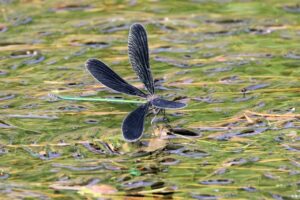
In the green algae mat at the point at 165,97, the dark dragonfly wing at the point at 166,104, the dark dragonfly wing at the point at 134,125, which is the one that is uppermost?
the dark dragonfly wing at the point at 166,104

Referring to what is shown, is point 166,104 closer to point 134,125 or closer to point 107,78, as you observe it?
point 134,125

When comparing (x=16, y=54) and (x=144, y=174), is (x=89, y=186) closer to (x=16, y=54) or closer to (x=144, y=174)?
(x=144, y=174)

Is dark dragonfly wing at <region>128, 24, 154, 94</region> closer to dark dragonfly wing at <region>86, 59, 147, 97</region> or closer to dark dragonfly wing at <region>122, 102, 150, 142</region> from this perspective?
dark dragonfly wing at <region>86, 59, 147, 97</region>

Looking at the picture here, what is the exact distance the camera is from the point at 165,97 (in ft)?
12.5

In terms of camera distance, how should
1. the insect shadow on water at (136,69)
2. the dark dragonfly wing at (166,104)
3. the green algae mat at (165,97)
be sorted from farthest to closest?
the insect shadow on water at (136,69) → the dark dragonfly wing at (166,104) → the green algae mat at (165,97)

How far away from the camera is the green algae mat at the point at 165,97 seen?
2789 mm

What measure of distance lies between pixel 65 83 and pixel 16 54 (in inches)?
28.3

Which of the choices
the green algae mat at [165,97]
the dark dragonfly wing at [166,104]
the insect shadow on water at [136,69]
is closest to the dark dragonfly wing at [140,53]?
the insect shadow on water at [136,69]

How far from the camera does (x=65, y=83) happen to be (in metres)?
4.10

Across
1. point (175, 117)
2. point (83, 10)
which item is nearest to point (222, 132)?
point (175, 117)

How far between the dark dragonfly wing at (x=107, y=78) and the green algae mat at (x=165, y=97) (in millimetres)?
193

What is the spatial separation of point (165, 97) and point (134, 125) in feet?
2.96

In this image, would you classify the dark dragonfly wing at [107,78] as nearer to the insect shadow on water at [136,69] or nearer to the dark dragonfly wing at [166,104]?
the insect shadow on water at [136,69]

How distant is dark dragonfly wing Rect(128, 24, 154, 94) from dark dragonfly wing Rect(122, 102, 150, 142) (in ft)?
0.66
